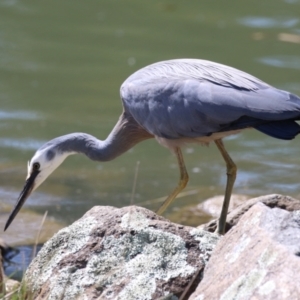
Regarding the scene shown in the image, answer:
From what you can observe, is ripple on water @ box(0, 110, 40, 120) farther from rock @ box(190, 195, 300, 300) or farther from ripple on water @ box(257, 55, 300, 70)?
rock @ box(190, 195, 300, 300)

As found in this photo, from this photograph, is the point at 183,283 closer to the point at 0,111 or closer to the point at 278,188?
the point at 278,188

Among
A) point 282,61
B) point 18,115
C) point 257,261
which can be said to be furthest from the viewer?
point 282,61

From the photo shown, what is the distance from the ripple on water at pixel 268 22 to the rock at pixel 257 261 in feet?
37.0

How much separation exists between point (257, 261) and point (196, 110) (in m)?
2.34

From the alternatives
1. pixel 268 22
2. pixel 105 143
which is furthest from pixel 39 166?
pixel 268 22

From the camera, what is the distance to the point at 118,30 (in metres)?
14.6

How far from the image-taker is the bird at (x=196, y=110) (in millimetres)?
5410

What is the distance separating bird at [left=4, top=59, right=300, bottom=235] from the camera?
5.41m

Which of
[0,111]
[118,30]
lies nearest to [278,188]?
[0,111]

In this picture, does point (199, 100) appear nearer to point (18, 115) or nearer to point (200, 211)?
point (200, 211)

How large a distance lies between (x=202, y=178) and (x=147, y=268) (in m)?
5.20

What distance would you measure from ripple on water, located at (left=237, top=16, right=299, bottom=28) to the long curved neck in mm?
8657

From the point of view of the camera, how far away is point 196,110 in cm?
573

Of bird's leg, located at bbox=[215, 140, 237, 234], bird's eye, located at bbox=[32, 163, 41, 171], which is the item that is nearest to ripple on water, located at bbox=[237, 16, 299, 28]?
bird's eye, located at bbox=[32, 163, 41, 171]
